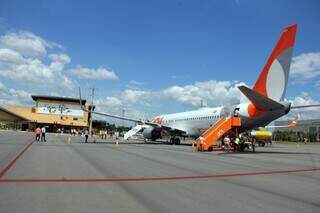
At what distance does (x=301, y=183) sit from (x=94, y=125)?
5378 inches

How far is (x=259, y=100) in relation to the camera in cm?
2573

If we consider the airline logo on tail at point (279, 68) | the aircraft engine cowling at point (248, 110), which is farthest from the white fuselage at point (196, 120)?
the airline logo on tail at point (279, 68)

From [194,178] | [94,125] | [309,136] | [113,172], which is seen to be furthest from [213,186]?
[94,125]

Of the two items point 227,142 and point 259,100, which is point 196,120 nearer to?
point 227,142

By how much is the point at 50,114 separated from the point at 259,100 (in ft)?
349

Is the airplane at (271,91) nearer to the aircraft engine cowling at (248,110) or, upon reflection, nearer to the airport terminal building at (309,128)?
the aircraft engine cowling at (248,110)

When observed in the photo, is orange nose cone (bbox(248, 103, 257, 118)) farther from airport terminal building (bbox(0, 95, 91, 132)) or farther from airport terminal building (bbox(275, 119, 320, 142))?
airport terminal building (bbox(0, 95, 91, 132))

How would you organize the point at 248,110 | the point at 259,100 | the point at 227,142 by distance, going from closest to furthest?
the point at 259,100 → the point at 248,110 → the point at 227,142

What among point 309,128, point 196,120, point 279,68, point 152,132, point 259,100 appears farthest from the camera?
point 309,128

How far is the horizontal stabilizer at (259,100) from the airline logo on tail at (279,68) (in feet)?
3.46

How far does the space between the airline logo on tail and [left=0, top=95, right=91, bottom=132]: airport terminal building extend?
328 ft

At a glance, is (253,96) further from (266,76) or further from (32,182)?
(32,182)

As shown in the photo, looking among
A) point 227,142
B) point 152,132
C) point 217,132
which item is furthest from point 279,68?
point 152,132

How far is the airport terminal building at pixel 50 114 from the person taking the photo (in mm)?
122312
